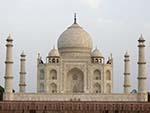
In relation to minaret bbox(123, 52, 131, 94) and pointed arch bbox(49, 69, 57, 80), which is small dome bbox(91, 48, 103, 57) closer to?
minaret bbox(123, 52, 131, 94)

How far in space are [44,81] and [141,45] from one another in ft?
22.4

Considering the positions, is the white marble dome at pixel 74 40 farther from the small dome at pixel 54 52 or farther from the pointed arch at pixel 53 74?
the pointed arch at pixel 53 74

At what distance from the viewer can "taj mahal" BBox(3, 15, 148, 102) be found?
3244cm

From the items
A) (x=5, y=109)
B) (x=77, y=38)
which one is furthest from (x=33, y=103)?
(x=77, y=38)

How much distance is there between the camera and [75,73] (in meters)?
35.4

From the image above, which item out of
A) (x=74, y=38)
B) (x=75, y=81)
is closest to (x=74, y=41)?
(x=74, y=38)

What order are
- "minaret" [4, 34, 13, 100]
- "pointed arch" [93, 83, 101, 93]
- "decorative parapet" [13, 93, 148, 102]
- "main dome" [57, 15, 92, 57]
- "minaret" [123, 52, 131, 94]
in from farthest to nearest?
"main dome" [57, 15, 92, 57]
"minaret" [123, 52, 131, 94]
"pointed arch" [93, 83, 101, 93]
"decorative parapet" [13, 93, 148, 102]
"minaret" [4, 34, 13, 100]

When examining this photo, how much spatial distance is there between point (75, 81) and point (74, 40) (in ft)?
9.27

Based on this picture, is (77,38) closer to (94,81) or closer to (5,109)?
(94,81)

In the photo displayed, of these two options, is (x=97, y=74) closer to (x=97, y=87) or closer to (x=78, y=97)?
(x=97, y=87)

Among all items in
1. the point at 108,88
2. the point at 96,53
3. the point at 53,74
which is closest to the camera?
the point at 53,74

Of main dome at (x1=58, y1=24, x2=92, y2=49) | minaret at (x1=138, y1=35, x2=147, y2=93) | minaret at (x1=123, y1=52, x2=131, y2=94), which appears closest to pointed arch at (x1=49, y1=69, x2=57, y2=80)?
main dome at (x1=58, y1=24, x2=92, y2=49)

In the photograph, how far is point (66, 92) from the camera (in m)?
34.7

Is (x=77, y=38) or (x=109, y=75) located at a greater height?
(x=77, y=38)
